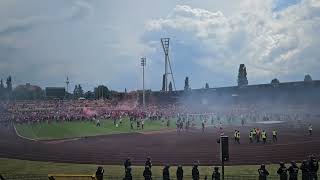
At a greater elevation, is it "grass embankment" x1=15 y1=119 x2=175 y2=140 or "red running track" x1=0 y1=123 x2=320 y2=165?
"grass embankment" x1=15 y1=119 x2=175 y2=140

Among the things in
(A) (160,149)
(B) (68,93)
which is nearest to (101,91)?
(B) (68,93)

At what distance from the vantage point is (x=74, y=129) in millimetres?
57906

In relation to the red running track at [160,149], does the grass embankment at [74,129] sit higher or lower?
higher

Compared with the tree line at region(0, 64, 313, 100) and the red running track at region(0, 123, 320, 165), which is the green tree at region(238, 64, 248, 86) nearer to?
the tree line at region(0, 64, 313, 100)

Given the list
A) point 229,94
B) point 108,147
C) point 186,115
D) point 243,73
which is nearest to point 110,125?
point 186,115

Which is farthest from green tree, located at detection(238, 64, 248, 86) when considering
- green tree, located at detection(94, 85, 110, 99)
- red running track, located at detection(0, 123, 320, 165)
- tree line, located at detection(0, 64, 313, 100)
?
red running track, located at detection(0, 123, 320, 165)

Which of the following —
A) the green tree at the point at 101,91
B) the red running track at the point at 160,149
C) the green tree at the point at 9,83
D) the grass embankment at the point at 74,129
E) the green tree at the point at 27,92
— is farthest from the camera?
the green tree at the point at 101,91

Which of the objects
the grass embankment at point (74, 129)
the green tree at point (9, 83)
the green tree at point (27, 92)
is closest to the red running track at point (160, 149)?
the grass embankment at point (74, 129)

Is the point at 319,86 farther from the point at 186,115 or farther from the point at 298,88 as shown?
the point at 186,115

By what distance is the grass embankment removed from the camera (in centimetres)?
5344

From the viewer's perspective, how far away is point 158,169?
28.5 meters

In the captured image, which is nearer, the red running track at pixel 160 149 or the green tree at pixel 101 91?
the red running track at pixel 160 149

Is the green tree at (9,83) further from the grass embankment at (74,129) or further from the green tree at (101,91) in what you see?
the grass embankment at (74,129)

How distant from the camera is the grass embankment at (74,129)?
53438 mm
